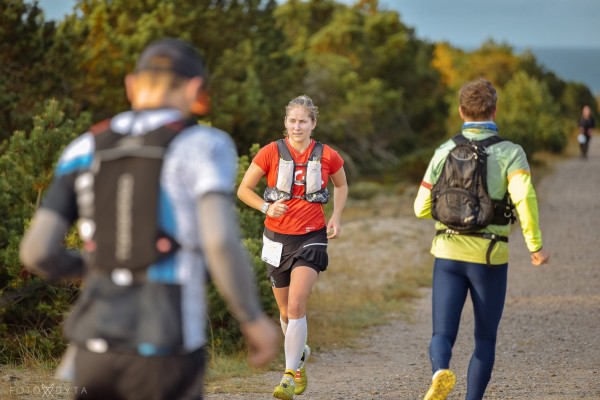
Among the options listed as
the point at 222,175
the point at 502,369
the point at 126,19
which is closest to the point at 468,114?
the point at 222,175

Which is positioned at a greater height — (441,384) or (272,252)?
(272,252)

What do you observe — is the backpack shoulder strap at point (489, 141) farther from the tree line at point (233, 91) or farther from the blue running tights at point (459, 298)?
the tree line at point (233, 91)

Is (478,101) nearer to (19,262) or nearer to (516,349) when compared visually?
(19,262)

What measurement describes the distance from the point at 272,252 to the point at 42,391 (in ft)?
6.08

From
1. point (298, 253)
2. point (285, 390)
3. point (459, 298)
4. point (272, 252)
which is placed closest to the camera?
point (459, 298)

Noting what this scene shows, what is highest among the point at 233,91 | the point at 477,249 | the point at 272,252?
the point at 233,91

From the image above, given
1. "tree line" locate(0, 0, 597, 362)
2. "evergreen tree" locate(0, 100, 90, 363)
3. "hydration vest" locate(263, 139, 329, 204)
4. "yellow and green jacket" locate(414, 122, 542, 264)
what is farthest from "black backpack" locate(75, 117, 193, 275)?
"evergreen tree" locate(0, 100, 90, 363)

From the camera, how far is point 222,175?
3.03 metres

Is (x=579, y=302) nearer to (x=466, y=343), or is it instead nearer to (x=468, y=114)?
(x=466, y=343)

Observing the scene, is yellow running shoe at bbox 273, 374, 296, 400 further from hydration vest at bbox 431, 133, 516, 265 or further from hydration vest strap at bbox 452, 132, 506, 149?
hydration vest strap at bbox 452, 132, 506, 149

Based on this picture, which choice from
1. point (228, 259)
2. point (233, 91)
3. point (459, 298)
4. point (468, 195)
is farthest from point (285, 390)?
point (233, 91)

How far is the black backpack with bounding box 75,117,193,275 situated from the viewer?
2.99 m

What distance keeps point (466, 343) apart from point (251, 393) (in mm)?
3214

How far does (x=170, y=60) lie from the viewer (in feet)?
10.2
